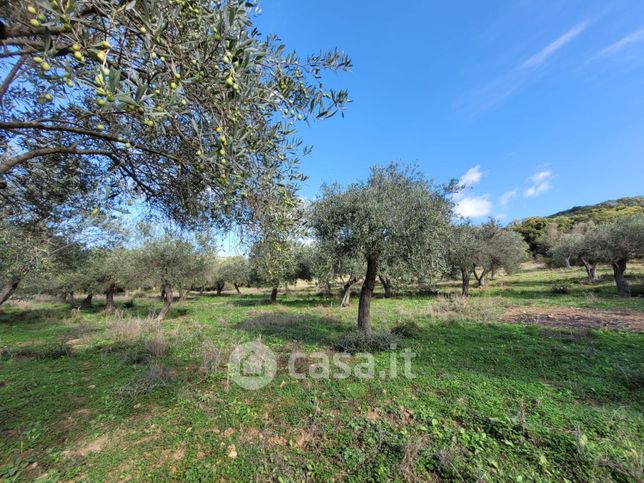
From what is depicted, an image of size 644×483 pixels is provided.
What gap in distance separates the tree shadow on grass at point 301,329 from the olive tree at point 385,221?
5.26 feet

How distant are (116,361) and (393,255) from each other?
30.1 feet

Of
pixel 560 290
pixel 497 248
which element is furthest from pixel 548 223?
pixel 560 290

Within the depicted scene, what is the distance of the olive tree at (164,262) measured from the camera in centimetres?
Result: 1696

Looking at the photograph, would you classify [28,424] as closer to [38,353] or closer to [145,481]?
[145,481]

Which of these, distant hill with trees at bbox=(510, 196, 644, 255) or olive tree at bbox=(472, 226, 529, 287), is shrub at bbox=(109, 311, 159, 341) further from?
distant hill with trees at bbox=(510, 196, 644, 255)

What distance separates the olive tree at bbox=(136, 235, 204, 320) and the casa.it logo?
11.2 meters

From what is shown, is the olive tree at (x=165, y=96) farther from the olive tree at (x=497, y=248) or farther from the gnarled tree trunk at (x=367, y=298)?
the olive tree at (x=497, y=248)

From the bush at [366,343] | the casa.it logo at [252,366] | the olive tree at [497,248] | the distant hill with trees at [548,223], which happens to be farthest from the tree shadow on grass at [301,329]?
the distant hill with trees at [548,223]

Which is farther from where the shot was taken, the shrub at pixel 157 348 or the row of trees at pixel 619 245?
the row of trees at pixel 619 245

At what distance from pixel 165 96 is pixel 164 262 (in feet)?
60.3

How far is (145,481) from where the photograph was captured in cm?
320

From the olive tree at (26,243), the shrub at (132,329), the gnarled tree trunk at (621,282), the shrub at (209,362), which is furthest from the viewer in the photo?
the gnarled tree trunk at (621,282)

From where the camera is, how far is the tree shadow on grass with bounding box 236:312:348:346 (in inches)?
373

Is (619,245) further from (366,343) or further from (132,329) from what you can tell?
(132,329)
